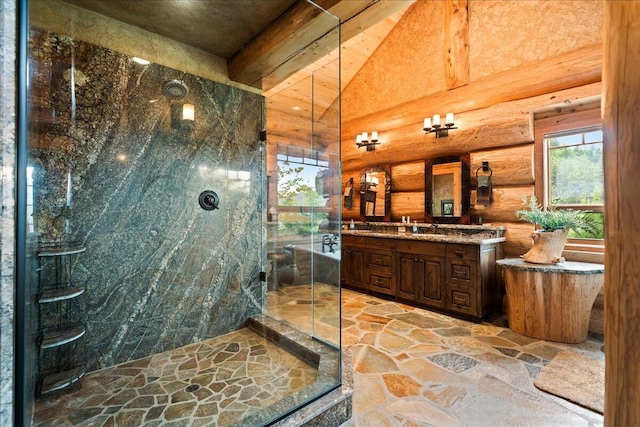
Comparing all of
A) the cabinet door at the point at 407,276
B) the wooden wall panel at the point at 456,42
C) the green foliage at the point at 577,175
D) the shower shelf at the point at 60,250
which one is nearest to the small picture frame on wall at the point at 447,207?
the cabinet door at the point at 407,276

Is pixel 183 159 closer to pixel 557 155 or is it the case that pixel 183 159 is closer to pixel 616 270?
pixel 616 270

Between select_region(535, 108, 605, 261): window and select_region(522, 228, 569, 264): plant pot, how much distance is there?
42cm

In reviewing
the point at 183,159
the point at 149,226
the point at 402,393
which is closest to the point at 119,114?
the point at 183,159

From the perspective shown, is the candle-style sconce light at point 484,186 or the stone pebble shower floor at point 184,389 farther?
the candle-style sconce light at point 484,186

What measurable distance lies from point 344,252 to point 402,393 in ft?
8.31

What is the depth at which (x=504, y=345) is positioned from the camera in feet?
8.25

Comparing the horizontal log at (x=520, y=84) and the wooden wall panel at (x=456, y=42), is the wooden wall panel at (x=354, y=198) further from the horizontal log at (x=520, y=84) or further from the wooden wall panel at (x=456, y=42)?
the wooden wall panel at (x=456, y=42)

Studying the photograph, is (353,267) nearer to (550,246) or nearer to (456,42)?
(550,246)

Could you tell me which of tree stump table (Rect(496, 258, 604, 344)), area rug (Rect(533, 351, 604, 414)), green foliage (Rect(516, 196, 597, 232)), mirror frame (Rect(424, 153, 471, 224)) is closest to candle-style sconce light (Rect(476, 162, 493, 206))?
mirror frame (Rect(424, 153, 471, 224))

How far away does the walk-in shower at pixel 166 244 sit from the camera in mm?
1743

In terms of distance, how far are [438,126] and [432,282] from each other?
1.98 m

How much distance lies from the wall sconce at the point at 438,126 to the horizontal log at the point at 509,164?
468 mm

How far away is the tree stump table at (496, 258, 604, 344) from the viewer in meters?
2.52

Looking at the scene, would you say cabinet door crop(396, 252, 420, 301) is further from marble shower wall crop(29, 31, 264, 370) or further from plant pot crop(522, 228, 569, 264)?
marble shower wall crop(29, 31, 264, 370)
